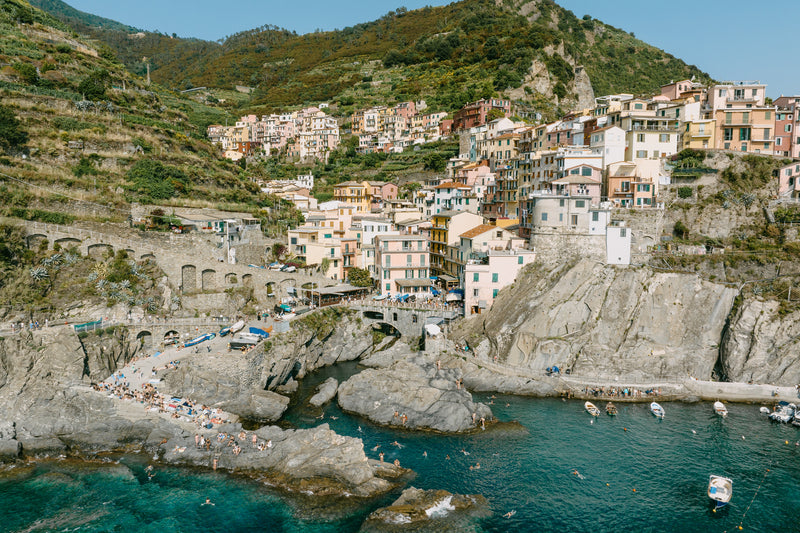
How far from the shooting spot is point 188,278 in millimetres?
45844

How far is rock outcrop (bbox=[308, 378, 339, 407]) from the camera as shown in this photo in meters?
36.2

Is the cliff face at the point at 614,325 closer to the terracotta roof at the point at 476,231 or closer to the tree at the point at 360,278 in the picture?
the terracotta roof at the point at 476,231

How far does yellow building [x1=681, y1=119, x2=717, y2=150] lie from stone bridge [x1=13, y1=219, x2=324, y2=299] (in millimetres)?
39053

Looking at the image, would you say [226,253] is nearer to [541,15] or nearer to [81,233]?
[81,233]

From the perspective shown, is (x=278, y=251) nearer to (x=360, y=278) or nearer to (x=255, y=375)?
(x=360, y=278)

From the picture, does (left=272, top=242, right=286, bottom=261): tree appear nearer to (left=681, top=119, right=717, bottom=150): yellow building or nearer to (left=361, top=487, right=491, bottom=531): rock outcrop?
(left=361, top=487, right=491, bottom=531): rock outcrop

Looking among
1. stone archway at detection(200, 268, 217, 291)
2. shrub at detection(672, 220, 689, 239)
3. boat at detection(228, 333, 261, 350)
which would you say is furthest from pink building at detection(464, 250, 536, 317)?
stone archway at detection(200, 268, 217, 291)

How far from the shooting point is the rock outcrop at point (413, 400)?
1305 inches

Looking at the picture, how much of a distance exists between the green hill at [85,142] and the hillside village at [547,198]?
47.1 feet

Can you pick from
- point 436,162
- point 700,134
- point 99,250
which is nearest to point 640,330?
point 700,134

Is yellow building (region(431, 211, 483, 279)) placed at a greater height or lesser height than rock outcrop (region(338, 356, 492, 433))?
greater

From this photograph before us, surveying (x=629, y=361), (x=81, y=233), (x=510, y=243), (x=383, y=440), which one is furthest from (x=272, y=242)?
(x=629, y=361)

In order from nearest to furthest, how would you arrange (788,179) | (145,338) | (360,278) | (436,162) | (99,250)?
(145,338), (99,250), (788,179), (360,278), (436,162)

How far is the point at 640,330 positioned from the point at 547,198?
1341cm
